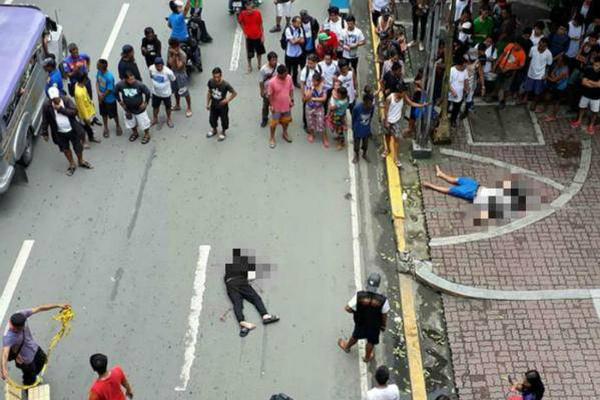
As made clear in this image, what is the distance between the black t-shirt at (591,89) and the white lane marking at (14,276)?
30.7 ft

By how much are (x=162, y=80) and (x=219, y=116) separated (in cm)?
115

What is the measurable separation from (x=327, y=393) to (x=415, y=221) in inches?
138

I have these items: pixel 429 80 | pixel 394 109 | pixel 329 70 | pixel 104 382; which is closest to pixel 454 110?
pixel 429 80

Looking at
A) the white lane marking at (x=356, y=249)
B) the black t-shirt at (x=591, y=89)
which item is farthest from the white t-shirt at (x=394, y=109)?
the black t-shirt at (x=591, y=89)

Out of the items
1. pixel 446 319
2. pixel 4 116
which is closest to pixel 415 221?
pixel 446 319

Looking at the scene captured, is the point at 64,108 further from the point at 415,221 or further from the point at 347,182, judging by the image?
the point at 415,221

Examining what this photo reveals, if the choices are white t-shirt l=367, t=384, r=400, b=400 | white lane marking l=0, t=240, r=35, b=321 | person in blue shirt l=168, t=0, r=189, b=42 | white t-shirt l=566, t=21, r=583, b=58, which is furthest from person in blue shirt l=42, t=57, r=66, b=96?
white t-shirt l=566, t=21, r=583, b=58

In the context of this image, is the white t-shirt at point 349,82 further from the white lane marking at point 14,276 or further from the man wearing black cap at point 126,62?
the white lane marking at point 14,276

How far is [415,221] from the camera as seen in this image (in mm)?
11961

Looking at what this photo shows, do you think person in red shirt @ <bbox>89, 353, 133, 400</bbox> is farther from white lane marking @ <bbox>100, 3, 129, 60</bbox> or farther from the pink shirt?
white lane marking @ <bbox>100, 3, 129, 60</bbox>

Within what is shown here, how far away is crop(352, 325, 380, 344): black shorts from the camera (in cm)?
928

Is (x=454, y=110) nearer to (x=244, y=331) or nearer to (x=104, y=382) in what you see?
(x=244, y=331)

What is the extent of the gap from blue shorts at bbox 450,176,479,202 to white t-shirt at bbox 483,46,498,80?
2707 mm

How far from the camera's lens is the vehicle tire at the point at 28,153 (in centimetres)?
1290
